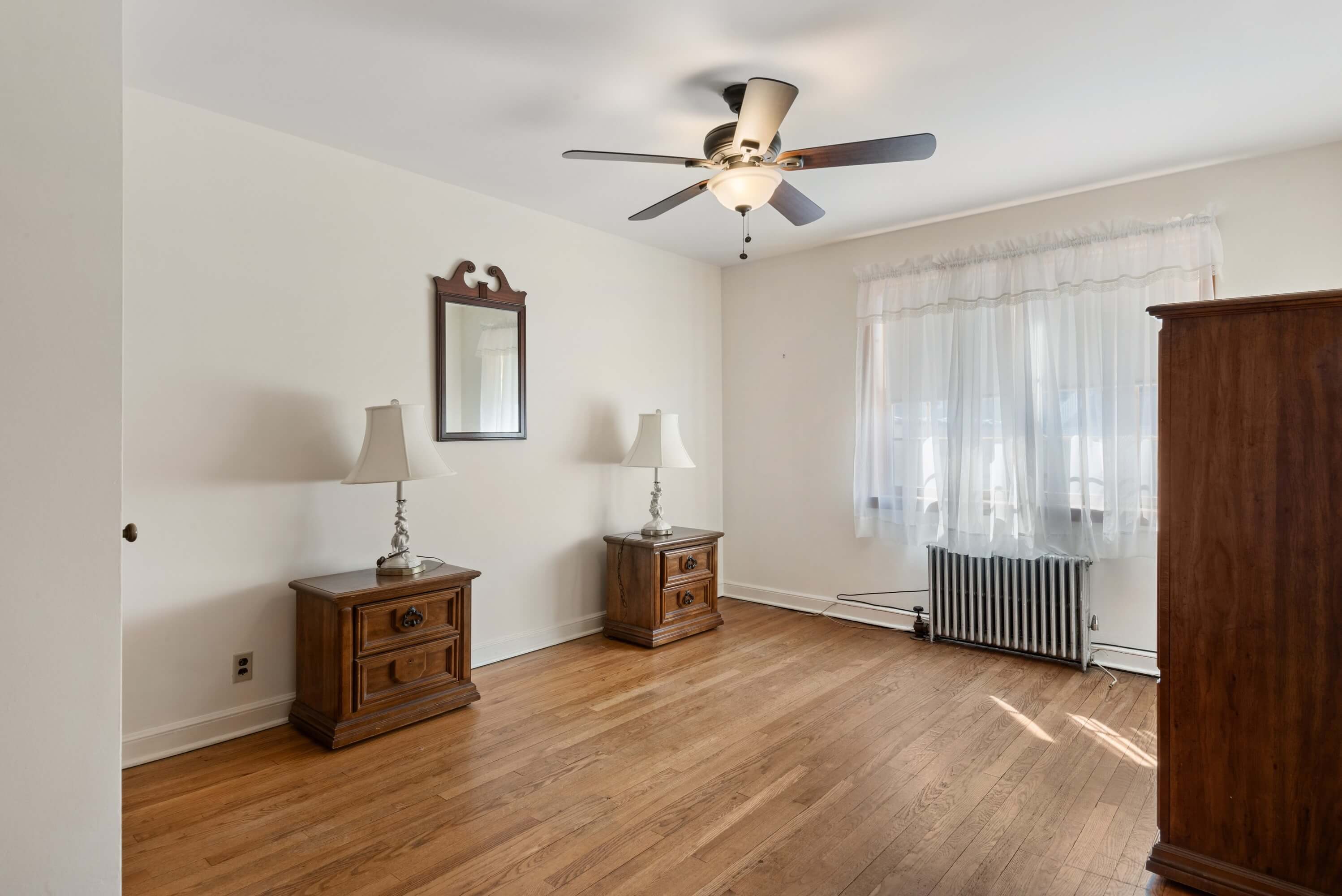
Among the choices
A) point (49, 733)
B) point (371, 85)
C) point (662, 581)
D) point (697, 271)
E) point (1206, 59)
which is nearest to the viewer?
point (49, 733)

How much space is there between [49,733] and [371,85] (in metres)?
2.30

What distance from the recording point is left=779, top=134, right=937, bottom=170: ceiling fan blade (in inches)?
90.0

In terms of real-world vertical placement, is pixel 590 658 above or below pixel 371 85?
below

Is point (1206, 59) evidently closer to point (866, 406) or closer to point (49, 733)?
point (866, 406)

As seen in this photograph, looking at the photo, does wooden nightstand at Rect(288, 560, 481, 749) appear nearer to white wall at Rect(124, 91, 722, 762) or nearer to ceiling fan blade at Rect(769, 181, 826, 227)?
white wall at Rect(124, 91, 722, 762)

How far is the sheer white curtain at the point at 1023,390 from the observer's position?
3508 millimetres

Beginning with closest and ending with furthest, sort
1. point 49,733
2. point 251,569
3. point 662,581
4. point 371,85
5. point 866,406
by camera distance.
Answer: point 49,733 < point 371,85 < point 251,569 < point 662,581 < point 866,406

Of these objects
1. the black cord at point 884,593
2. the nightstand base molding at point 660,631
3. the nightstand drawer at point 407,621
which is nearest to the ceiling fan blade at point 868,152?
the nightstand drawer at point 407,621

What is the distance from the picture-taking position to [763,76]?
8.45ft

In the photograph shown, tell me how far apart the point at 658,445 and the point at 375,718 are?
7.04ft

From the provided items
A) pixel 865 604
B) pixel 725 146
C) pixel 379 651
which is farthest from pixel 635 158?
pixel 865 604

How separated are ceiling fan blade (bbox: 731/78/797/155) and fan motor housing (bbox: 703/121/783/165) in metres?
0.10

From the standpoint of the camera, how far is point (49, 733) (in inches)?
55.5

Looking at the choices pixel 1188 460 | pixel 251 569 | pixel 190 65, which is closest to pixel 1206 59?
pixel 1188 460
